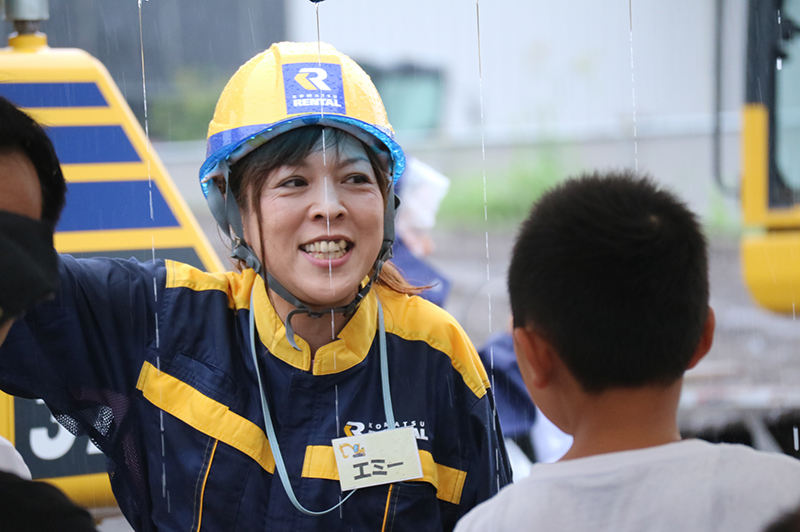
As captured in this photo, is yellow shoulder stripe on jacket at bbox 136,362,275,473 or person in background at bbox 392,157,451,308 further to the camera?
person in background at bbox 392,157,451,308

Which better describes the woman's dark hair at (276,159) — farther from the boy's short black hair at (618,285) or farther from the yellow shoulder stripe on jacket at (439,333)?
the boy's short black hair at (618,285)

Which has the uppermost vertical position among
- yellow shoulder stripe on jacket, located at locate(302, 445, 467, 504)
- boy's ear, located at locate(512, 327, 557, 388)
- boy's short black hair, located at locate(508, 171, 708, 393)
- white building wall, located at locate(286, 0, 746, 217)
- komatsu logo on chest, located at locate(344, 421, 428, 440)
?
white building wall, located at locate(286, 0, 746, 217)

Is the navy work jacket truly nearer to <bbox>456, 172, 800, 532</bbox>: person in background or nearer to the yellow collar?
the yellow collar

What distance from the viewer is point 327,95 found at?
1.97 m

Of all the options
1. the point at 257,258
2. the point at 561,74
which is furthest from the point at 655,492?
the point at 561,74

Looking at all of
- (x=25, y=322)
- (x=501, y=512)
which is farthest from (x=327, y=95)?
(x=501, y=512)

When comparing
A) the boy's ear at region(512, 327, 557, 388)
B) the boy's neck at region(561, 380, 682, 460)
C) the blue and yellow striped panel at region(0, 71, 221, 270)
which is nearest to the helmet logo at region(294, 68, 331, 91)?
the blue and yellow striped panel at region(0, 71, 221, 270)

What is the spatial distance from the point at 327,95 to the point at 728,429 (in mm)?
4077

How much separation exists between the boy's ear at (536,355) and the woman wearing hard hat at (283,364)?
0.70 metres

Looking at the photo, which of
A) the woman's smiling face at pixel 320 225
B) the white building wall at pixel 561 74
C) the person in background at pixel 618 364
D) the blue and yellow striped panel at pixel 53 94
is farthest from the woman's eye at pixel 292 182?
the white building wall at pixel 561 74

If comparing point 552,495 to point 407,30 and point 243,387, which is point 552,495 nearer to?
point 243,387

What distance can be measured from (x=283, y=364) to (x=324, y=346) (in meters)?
0.11

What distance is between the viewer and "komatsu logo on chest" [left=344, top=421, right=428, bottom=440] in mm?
1887

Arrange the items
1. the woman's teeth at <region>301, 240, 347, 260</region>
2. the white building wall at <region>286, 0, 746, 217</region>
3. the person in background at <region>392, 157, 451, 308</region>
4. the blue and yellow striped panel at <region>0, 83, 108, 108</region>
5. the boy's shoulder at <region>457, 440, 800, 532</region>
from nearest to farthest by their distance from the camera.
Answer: the boy's shoulder at <region>457, 440, 800, 532</region> → the woman's teeth at <region>301, 240, 347, 260</region> → the blue and yellow striped panel at <region>0, 83, 108, 108</region> → the person in background at <region>392, 157, 451, 308</region> → the white building wall at <region>286, 0, 746, 217</region>
